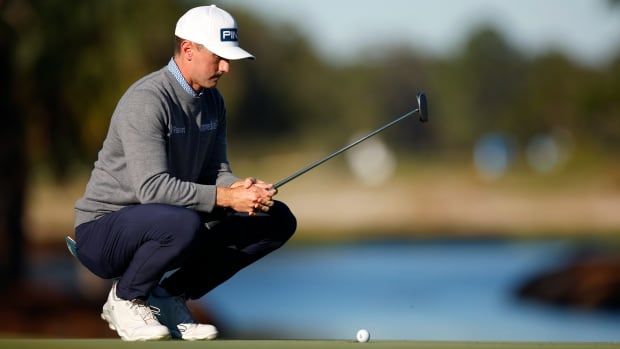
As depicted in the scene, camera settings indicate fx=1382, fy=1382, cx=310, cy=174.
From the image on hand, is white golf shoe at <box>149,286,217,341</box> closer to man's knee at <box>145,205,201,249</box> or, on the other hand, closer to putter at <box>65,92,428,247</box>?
putter at <box>65,92,428,247</box>

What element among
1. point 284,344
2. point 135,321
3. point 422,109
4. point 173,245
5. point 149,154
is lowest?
point 284,344

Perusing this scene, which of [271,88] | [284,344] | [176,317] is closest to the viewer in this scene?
[284,344]

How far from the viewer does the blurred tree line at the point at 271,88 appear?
15523mm

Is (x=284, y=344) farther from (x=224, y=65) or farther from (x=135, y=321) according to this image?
(x=224, y=65)

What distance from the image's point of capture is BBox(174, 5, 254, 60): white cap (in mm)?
5738

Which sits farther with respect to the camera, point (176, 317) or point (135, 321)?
point (176, 317)

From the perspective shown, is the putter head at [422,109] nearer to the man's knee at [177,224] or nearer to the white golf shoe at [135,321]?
the man's knee at [177,224]

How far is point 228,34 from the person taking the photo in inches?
228

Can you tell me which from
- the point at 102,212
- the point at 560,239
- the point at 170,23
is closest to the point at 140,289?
the point at 102,212

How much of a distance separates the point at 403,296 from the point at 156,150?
807 inches

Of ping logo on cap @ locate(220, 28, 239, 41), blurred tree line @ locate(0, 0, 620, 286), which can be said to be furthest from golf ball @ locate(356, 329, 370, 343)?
blurred tree line @ locate(0, 0, 620, 286)

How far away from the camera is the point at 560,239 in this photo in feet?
132

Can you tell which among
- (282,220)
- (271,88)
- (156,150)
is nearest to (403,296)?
(282,220)

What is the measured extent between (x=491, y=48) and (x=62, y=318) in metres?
53.2
